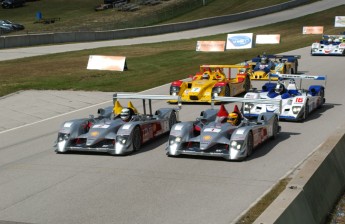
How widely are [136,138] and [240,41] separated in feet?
107

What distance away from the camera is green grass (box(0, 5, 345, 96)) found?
108ft

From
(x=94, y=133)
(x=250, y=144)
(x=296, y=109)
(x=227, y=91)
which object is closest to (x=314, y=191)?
(x=250, y=144)

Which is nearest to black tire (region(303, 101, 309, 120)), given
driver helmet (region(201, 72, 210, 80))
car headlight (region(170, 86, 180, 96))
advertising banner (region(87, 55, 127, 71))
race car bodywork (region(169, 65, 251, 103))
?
race car bodywork (region(169, 65, 251, 103))

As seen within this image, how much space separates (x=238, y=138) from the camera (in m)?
16.0

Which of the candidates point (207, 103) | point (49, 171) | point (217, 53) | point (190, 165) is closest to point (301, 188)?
point (190, 165)

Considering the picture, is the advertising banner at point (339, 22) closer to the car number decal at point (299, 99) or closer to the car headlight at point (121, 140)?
the car number decal at point (299, 99)

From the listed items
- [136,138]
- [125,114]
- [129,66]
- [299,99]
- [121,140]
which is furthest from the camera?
[129,66]

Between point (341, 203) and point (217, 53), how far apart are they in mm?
35702

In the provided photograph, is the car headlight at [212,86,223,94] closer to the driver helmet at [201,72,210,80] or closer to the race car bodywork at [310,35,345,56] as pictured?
the driver helmet at [201,72,210,80]

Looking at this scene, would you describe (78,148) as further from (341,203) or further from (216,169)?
(341,203)

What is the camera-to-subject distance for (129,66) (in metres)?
40.6

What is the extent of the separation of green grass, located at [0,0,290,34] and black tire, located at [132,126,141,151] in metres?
48.9

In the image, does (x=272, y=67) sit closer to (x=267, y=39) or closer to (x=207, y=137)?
(x=207, y=137)

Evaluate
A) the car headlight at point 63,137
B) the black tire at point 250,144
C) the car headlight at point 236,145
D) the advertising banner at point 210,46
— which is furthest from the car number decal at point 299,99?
the advertising banner at point 210,46
